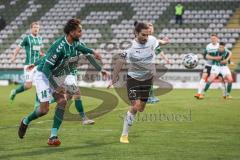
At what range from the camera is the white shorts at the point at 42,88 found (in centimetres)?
952

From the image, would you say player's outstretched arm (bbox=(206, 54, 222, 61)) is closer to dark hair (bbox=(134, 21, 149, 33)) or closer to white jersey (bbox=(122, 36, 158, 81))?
white jersey (bbox=(122, 36, 158, 81))

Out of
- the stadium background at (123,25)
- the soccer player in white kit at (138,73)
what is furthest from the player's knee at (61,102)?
the stadium background at (123,25)

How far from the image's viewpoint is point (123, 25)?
3797cm

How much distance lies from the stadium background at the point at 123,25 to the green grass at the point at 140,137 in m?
16.1

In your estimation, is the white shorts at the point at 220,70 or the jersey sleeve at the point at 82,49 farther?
the white shorts at the point at 220,70

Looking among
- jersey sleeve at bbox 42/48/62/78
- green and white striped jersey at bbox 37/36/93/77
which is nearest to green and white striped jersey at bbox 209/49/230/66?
green and white striped jersey at bbox 37/36/93/77

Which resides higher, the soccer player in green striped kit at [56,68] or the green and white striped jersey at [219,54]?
the soccer player in green striped kit at [56,68]

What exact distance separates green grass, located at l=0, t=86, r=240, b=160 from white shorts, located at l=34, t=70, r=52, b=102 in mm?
822

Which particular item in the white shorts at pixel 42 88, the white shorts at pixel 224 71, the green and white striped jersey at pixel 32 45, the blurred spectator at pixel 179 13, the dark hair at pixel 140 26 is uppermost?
the dark hair at pixel 140 26

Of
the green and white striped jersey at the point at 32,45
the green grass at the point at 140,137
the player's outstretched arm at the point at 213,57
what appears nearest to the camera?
the green grass at the point at 140,137

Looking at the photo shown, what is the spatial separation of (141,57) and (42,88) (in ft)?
6.62

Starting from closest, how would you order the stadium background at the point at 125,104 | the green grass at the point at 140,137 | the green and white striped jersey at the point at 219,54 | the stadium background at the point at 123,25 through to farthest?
the green grass at the point at 140,137, the stadium background at the point at 125,104, the green and white striped jersey at the point at 219,54, the stadium background at the point at 123,25

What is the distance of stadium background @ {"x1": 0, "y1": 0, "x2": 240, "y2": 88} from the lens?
3438cm

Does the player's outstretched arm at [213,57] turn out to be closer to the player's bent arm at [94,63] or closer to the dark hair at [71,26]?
the player's bent arm at [94,63]
